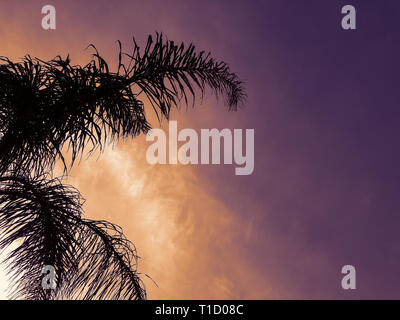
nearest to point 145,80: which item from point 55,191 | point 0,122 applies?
point 0,122

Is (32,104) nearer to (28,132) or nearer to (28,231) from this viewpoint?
(28,132)

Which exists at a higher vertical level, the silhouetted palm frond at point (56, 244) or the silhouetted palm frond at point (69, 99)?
the silhouetted palm frond at point (69, 99)

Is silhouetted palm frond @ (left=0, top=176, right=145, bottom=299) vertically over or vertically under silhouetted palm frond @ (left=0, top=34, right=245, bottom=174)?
under

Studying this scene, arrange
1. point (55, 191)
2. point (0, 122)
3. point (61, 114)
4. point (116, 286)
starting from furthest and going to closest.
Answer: point (55, 191), point (116, 286), point (0, 122), point (61, 114)

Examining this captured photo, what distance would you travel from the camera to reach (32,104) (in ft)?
8.89

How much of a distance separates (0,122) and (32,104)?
41 cm

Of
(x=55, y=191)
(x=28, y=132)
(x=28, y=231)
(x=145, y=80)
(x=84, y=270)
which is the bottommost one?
(x=84, y=270)

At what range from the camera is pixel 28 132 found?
2723mm

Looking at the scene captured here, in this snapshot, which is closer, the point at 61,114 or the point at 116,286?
the point at 61,114

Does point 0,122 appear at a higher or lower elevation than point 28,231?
higher

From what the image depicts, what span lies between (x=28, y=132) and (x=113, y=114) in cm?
71
